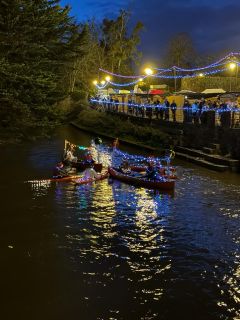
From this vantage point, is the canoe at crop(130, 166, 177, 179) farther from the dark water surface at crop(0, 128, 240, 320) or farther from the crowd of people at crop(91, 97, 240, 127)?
the crowd of people at crop(91, 97, 240, 127)

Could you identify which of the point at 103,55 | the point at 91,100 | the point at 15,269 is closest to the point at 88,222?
the point at 15,269

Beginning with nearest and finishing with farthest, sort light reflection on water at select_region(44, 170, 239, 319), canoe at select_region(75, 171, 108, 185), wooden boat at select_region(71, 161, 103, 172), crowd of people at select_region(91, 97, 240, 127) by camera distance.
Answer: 1. light reflection on water at select_region(44, 170, 239, 319)
2. canoe at select_region(75, 171, 108, 185)
3. wooden boat at select_region(71, 161, 103, 172)
4. crowd of people at select_region(91, 97, 240, 127)

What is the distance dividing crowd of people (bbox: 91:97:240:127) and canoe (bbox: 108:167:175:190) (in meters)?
8.31

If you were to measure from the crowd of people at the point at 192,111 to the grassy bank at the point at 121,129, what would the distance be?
1.71 meters

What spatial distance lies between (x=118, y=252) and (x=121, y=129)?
32.2 meters

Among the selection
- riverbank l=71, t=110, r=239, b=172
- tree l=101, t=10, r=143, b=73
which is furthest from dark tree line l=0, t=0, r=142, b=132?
tree l=101, t=10, r=143, b=73

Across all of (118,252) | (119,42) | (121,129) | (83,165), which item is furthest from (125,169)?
(119,42)

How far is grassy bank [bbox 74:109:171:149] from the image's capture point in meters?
36.2

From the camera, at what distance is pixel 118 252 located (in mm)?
12773

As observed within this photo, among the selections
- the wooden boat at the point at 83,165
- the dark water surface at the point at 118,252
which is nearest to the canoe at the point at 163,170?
the dark water surface at the point at 118,252

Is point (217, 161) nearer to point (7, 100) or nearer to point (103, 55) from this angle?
point (7, 100)

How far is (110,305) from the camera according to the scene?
969cm

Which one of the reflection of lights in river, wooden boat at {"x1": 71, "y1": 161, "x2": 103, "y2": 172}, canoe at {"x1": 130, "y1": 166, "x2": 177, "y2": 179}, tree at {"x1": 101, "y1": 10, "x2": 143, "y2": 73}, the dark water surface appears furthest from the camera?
tree at {"x1": 101, "y1": 10, "x2": 143, "y2": 73}

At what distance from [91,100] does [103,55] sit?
10356mm
